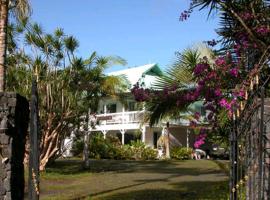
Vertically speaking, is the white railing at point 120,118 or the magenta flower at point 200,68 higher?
the white railing at point 120,118

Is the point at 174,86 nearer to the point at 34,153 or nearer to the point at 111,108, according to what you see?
the point at 34,153

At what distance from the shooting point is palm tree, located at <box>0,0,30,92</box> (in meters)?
13.0

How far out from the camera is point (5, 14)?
14172 mm

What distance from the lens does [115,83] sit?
71.7 feet

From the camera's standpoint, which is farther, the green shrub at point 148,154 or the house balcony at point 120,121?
the house balcony at point 120,121

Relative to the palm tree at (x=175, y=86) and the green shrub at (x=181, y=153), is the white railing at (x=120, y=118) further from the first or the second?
the palm tree at (x=175, y=86)

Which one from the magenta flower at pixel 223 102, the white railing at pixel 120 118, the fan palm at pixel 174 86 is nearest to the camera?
the magenta flower at pixel 223 102

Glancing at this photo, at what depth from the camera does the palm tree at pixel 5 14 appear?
42.8ft

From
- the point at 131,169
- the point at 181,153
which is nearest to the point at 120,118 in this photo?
the point at 181,153

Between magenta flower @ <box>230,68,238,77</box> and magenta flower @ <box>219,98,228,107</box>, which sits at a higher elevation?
magenta flower @ <box>230,68,238,77</box>

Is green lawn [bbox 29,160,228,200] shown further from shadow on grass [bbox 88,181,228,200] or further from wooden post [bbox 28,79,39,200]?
wooden post [bbox 28,79,39,200]

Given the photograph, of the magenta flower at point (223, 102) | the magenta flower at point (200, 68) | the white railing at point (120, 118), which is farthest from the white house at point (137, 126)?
the magenta flower at point (223, 102)

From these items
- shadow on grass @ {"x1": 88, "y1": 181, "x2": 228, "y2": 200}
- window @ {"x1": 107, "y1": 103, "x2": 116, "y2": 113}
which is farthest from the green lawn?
window @ {"x1": 107, "y1": 103, "x2": 116, "y2": 113}

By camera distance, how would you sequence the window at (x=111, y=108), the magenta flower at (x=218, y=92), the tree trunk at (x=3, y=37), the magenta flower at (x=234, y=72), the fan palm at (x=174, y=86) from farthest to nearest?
the window at (x=111, y=108)
the tree trunk at (x=3, y=37)
the fan palm at (x=174, y=86)
the magenta flower at (x=218, y=92)
the magenta flower at (x=234, y=72)
